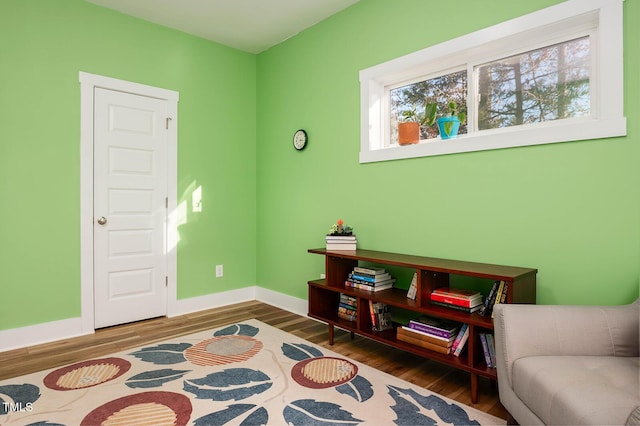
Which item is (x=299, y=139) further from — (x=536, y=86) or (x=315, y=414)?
(x=315, y=414)

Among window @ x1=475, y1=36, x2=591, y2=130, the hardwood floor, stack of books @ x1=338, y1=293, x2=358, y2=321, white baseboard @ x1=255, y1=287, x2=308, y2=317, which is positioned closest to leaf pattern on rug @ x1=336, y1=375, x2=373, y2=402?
the hardwood floor

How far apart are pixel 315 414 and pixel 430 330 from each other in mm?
874

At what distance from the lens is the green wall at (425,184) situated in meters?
2.01

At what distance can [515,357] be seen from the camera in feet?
5.44

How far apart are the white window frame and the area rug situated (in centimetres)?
158

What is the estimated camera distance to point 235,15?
3.48 meters

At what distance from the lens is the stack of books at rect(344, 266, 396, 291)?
9.12 feet

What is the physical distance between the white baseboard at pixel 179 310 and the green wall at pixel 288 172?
73 millimetres

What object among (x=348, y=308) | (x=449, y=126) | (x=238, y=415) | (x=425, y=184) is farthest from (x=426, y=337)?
(x=449, y=126)

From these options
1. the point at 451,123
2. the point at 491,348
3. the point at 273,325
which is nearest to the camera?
the point at 491,348

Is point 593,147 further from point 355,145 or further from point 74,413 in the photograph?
point 74,413

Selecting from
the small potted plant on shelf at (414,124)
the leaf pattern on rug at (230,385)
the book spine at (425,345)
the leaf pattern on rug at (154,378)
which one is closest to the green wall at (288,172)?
the small potted plant on shelf at (414,124)

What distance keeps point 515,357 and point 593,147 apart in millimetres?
1227

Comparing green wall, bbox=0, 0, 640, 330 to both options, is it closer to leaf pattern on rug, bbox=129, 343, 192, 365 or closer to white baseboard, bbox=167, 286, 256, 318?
→ white baseboard, bbox=167, 286, 256, 318
